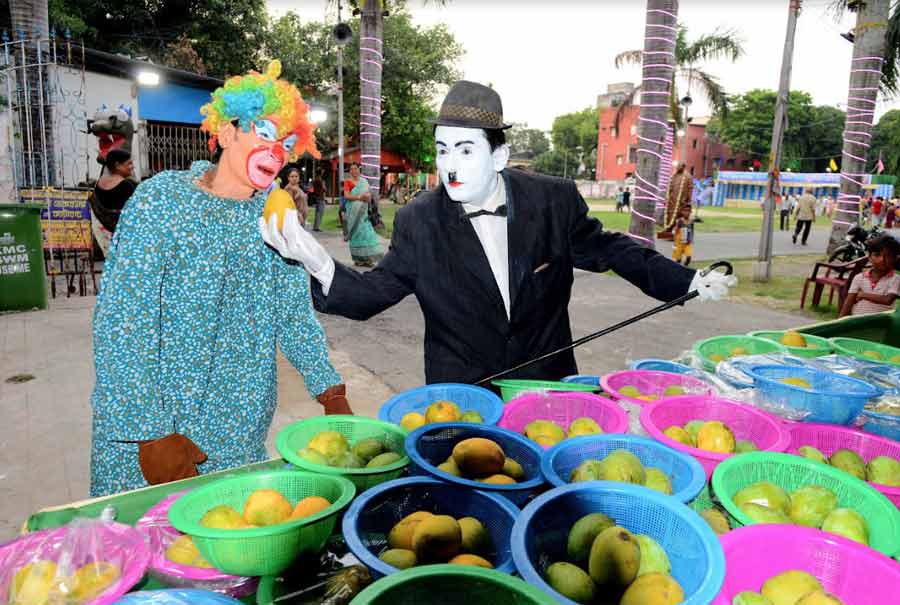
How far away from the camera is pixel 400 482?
1490 millimetres

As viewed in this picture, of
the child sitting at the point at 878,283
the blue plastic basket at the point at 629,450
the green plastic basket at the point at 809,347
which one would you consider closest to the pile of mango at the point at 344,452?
the blue plastic basket at the point at 629,450

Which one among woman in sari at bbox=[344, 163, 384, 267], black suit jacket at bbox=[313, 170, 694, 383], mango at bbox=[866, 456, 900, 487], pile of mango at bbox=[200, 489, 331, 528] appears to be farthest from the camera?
woman in sari at bbox=[344, 163, 384, 267]

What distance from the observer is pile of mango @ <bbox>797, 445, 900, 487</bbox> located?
6.32 ft

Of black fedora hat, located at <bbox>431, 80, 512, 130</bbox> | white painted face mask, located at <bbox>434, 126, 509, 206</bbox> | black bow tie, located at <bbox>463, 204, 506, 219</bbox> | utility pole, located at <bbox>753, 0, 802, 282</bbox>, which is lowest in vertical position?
black bow tie, located at <bbox>463, 204, 506, 219</bbox>

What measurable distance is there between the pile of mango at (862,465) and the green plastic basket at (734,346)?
108cm

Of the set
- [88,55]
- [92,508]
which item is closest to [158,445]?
[92,508]

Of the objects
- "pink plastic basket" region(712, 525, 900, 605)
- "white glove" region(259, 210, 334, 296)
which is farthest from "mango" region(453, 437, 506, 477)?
"white glove" region(259, 210, 334, 296)

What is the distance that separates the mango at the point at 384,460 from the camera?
5.56 ft

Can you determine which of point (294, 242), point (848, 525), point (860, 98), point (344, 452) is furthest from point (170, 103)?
point (848, 525)

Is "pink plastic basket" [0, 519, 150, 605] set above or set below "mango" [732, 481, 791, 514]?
below

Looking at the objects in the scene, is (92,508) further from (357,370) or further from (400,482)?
(357,370)

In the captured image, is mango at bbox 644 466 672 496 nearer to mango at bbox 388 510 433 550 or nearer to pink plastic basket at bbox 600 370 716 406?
mango at bbox 388 510 433 550

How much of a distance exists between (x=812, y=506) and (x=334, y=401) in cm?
168

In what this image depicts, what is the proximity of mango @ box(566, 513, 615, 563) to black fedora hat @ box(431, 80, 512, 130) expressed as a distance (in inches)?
70.4
